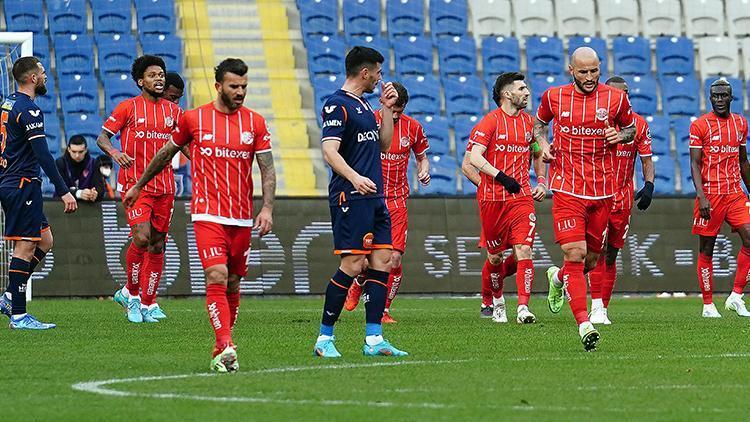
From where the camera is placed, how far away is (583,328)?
35.9ft

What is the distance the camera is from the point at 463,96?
90.7 feet

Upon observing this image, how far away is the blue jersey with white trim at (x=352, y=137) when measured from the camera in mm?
10414

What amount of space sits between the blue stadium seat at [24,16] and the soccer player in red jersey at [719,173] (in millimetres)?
A: 14864

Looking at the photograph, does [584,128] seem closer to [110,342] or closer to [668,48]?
[110,342]

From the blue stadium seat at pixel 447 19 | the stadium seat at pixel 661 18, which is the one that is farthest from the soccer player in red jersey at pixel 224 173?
the stadium seat at pixel 661 18

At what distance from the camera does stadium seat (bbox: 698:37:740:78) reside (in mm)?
29453

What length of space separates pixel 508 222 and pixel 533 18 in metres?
15.2

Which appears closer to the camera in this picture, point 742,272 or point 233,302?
point 233,302

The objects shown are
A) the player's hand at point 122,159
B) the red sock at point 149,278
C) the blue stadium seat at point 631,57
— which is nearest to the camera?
the player's hand at point 122,159

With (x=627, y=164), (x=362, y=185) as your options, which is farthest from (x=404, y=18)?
(x=362, y=185)

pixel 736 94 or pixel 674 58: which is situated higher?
pixel 674 58

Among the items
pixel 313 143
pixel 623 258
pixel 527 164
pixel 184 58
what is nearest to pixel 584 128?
pixel 527 164

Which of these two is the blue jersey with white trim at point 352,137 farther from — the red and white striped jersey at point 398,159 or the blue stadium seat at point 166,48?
the blue stadium seat at point 166,48

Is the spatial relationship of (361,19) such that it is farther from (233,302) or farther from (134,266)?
(233,302)
